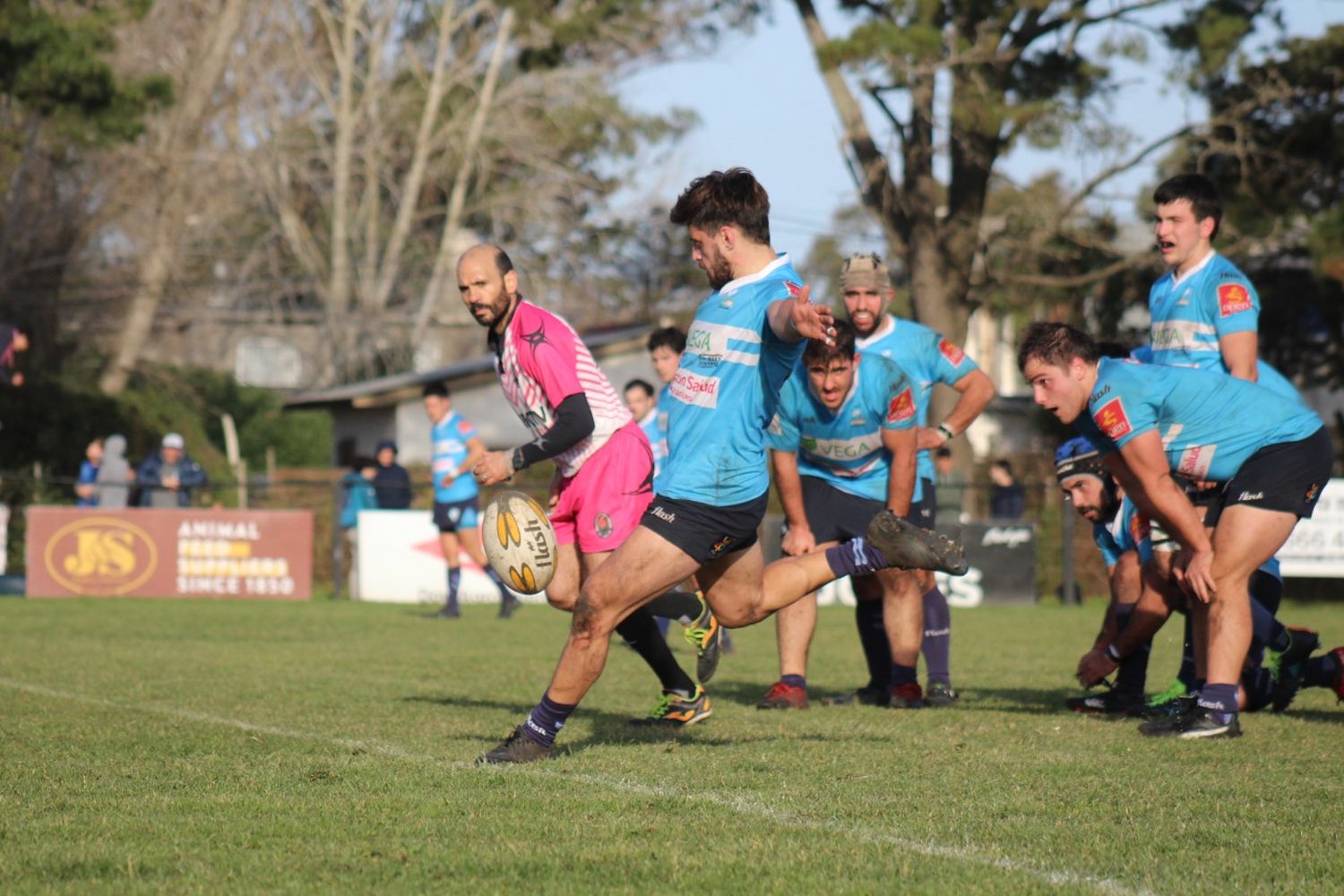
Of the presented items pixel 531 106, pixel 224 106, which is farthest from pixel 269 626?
pixel 531 106

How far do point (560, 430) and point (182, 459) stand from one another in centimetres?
1651

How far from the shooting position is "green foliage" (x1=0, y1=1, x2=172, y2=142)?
21.2m

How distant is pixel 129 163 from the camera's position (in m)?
32.1

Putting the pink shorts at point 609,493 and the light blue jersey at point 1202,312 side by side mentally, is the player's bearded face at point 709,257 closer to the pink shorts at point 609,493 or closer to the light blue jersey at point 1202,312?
the pink shorts at point 609,493

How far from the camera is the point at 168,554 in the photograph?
19.8 meters

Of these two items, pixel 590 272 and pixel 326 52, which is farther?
pixel 590 272

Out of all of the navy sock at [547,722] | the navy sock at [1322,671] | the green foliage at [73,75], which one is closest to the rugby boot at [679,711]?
the navy sock at [547,722]

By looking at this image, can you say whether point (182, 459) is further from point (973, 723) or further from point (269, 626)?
point (973, 723)

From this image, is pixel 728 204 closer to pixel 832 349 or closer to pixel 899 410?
pixel 832 349

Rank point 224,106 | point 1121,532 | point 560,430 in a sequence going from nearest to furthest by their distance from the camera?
point 560,430
point 1121,532
point 224,106

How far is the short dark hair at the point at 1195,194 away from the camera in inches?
312

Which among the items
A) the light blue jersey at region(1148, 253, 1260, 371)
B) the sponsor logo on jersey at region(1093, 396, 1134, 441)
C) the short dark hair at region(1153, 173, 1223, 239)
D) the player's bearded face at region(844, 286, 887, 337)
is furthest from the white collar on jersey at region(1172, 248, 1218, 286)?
the sponsor logo on jersey at region(1093, 396, 1134, 441)

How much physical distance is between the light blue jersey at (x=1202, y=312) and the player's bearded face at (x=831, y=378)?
1572 mm

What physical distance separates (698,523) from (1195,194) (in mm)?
3413
